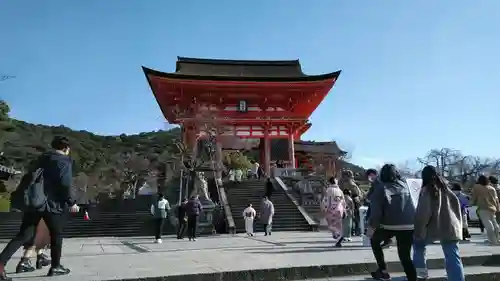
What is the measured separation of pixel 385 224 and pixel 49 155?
414 centimetres

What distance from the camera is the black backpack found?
4.75 m

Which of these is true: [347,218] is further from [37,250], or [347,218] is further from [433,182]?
[37,250]

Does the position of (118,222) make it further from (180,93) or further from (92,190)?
(92,190)

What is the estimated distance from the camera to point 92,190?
109ft

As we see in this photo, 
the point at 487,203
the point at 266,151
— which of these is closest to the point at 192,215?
the point at 487,203

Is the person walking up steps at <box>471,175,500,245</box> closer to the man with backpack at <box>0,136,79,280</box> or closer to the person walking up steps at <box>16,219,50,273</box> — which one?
the man with backpack at <box>0,136,79,280</box>

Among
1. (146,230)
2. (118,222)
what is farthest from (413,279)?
(118,222)

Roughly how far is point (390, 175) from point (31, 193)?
169 inches

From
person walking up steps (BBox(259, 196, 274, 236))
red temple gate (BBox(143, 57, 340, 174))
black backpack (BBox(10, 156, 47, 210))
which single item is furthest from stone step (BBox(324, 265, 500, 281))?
red temple gate (BBox(143, 57, 340, 174))

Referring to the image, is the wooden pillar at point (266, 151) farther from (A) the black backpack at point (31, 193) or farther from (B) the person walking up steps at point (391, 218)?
(A) the black backpack at point (31, 193)

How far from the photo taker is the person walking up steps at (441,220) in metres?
4.40

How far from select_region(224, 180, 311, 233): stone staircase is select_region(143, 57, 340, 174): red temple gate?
6.57 metres

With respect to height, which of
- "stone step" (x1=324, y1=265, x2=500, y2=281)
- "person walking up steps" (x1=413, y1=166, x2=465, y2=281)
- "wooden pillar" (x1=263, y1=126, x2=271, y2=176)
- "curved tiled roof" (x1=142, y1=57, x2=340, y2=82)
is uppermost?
"curved tiled roof" (x1=142, y1=57, x2=340, y2=82)

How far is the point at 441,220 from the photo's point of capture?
4.50 metres
